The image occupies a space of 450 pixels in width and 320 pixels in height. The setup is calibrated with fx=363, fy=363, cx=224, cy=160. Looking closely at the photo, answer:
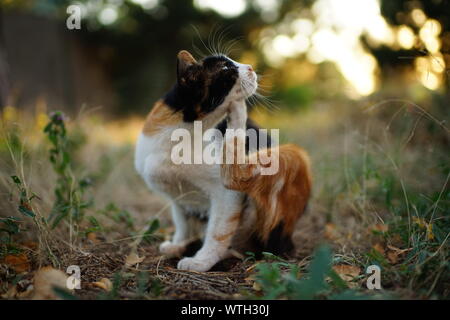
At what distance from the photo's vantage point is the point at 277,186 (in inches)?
81.4

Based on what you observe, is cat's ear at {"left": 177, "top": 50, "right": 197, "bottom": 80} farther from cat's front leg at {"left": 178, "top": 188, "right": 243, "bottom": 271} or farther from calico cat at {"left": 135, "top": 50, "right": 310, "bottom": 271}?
cat's front leg at {"left": 178, "top": 188, "right": 243, "bottom": 271}

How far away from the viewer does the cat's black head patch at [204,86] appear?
82.4 inches

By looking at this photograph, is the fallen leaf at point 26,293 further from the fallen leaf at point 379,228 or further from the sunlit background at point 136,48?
the sunlit background at point 136,48

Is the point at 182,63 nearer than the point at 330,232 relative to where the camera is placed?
Yes

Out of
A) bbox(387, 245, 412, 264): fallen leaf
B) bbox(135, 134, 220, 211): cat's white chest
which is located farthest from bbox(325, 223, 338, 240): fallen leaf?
bbox(135, 134, 220, 211): cat's white chest

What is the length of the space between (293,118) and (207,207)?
190 inches

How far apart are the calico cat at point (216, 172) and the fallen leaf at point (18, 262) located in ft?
2.51

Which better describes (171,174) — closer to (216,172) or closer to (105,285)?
(216,172)

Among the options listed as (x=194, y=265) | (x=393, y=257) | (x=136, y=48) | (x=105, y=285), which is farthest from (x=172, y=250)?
(x=136, y=48)

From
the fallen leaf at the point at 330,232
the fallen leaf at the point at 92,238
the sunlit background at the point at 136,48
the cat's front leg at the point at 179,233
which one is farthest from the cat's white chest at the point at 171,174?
the sunlit background at the point at 136,48

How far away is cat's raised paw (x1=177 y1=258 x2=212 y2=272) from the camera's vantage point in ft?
6.46

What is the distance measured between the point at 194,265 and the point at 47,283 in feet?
2.41
